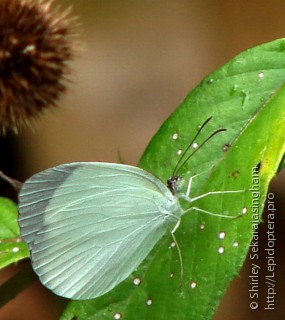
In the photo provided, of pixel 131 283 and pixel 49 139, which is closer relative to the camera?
pixel 131 283

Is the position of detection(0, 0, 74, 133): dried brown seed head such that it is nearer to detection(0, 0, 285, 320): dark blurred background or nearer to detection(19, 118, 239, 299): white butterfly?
detection(19, 118, 239, 299): white butterfly

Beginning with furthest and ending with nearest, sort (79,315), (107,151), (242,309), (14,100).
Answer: (107,151), (242,309), (14,100), (79,315)

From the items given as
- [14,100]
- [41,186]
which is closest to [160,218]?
[41,186]

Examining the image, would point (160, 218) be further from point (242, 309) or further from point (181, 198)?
point (242, 309)

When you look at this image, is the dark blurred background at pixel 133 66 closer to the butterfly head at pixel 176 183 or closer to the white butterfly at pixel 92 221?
the white butterfly at pixel 92 221

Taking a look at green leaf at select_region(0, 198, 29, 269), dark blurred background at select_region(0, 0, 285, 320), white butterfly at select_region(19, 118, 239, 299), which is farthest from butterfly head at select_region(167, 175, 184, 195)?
dark blurred background at select_region(0, 0, 285, 320)

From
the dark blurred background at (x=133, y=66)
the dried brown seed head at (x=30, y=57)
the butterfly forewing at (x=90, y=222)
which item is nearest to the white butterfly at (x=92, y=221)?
the butterfly forewing at (x=90, y=222)
